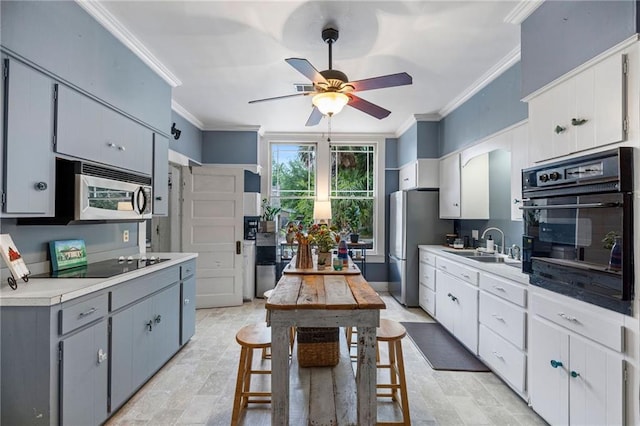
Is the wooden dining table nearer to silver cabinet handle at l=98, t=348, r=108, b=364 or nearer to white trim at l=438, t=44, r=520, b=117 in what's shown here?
silver cabinet handle at l=98, t=348, r=108, b=364

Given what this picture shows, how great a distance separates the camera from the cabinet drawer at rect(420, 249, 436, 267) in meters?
3.96

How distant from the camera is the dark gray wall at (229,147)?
205 inches

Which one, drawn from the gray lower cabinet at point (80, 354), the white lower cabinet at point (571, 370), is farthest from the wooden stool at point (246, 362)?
the white lower cabinet at point (571, 370)

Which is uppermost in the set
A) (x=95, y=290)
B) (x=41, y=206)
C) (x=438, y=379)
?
(x=41, y=206)

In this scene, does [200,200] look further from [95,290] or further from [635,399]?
[635,399]

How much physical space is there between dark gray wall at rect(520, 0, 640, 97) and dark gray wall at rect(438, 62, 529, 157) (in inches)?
25.6

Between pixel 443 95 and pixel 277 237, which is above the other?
pixel 443 95

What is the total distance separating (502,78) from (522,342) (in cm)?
239

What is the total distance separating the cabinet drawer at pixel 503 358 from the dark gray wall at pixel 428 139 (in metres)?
2.57

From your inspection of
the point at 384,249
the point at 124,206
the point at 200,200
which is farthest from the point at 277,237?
the point at 124,206

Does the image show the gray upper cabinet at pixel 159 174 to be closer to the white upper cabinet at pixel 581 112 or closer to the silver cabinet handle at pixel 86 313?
the silver cabinet handle at pixel 86 313

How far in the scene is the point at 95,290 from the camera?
5.96 ft

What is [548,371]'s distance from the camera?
1.93 m

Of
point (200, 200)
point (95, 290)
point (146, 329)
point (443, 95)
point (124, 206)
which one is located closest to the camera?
point (95, 290)
